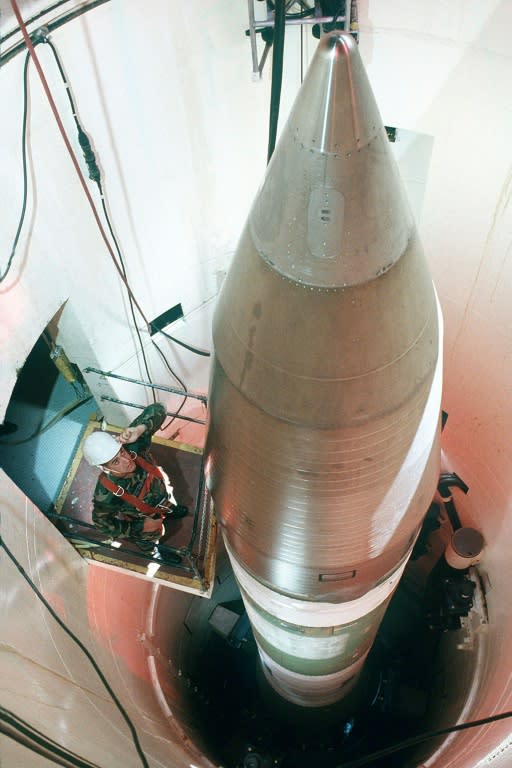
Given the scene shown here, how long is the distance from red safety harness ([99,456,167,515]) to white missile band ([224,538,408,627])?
938 millimetres

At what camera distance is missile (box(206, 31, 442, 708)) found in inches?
73.7

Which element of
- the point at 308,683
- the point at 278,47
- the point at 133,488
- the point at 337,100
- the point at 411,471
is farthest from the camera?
the point at 308,683

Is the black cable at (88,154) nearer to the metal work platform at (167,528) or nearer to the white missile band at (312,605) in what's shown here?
the metal work platform at (167,528)

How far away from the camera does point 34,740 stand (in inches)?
96.0

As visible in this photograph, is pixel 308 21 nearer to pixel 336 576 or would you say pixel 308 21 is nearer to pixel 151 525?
pixel 336 576

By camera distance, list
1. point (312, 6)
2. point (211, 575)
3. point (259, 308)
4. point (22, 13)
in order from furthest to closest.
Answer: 1. point (211, 575)
2. point (312, 6)
3. point (22, 13)
4. point (259, 308)

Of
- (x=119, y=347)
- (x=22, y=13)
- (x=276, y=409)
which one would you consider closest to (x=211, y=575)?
(x=119, y=347)

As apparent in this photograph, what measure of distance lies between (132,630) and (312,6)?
18.8 ft

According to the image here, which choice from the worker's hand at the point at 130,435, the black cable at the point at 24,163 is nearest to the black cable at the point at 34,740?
the worker's hand at the point at 130,435

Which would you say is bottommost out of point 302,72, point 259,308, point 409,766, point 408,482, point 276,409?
point 409,766

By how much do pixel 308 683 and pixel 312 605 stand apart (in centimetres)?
221

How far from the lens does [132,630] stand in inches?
228

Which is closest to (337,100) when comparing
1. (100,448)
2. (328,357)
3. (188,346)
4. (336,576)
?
(328,357)

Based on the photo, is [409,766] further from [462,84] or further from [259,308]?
[462,84]
